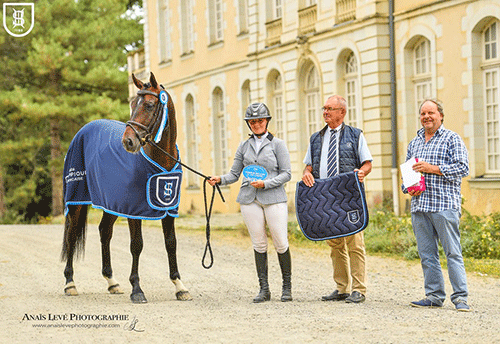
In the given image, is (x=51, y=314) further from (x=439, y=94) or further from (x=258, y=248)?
(x=439, y=94)

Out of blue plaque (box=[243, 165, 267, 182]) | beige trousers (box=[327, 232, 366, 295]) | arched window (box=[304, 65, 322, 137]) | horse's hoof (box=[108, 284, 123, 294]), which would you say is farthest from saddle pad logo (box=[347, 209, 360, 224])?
arched window (box=[304, 65, 322, 137])

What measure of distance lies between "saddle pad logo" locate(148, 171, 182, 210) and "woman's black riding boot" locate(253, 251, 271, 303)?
1043 mm

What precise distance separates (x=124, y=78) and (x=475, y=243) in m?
26.6

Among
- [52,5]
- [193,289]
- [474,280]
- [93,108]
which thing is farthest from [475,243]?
[52,5]

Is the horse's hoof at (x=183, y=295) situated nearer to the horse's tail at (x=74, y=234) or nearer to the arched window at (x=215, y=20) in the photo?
the horse's tail at (x=74, y=234)

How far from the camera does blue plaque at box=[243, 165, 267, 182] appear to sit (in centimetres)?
877

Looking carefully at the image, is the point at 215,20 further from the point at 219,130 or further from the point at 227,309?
the point at 227,309

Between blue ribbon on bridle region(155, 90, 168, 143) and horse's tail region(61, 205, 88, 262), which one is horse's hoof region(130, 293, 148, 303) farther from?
horse's tail region(61, 205, 88, 262)

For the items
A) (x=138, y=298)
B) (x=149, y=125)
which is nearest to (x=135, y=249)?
(x=138, y=298)

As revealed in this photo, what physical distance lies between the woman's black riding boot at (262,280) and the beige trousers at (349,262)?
0.68m

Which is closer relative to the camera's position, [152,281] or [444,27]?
[152,281]

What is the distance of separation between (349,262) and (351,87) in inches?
497

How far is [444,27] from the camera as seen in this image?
17734 mm

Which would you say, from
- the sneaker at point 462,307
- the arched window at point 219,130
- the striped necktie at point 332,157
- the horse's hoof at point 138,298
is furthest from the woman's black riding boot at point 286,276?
the arched window at point 219,130
